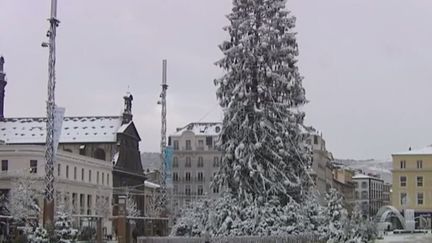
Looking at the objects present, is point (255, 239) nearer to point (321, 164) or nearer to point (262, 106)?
point (262, 106)

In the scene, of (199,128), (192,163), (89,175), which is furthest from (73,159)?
(199,128)

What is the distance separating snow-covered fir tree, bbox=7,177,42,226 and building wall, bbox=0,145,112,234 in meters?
1.34

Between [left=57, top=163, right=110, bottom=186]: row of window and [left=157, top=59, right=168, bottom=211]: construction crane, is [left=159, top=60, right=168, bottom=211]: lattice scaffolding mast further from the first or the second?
[left=57, top=163, right=110, bottom=186]: row of window

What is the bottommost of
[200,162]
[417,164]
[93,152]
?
[417,164]

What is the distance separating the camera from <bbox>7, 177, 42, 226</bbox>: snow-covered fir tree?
70.2 m

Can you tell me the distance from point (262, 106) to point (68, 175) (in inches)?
2049

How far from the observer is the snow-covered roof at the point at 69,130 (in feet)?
339

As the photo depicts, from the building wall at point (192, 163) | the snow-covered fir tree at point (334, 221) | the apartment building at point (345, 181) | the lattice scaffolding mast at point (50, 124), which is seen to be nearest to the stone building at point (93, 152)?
the building wall at point (192, 163)

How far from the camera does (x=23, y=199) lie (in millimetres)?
72062

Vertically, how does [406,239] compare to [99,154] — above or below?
below

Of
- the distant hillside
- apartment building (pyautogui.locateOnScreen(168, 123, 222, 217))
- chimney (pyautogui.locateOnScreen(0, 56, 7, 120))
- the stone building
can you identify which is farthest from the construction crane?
the distant hillside

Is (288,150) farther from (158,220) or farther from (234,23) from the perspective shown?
(158,220)

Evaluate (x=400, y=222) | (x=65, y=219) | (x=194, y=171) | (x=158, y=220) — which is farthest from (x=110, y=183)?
(x=65, y=219)

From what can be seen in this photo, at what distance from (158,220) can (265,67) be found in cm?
2351
